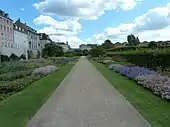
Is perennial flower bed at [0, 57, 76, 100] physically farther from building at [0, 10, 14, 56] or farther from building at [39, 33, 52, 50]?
building at [39, 33, 52, 50]

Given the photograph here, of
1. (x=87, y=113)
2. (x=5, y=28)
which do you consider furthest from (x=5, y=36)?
(x=87, y=113)

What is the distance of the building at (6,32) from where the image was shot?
224ft

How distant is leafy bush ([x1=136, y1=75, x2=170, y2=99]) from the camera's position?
9966 millimetres

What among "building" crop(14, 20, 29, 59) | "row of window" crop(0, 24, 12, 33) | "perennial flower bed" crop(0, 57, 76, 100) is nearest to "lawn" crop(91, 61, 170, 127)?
"perennial flower bed" crop(0, 57, 76, 100)

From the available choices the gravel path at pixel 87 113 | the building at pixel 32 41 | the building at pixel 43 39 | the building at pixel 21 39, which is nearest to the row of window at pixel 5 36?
the building at pixel 21 39

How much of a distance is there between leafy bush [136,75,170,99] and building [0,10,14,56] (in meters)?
54.0

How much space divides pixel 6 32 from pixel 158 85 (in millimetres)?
69584

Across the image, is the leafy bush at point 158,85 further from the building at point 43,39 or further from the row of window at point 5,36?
the building at point 43,39

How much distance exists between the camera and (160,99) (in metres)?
9.82

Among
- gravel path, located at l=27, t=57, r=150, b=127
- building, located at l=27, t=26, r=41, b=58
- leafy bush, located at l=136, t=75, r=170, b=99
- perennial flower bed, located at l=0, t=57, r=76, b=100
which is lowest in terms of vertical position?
perennial flower bed, located at l=0, t=57, r=76, b=100

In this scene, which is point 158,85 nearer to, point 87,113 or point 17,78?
point 87,113

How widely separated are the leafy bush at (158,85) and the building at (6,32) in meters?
54.0

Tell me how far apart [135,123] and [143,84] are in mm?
6985

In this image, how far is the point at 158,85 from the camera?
1123 cm
